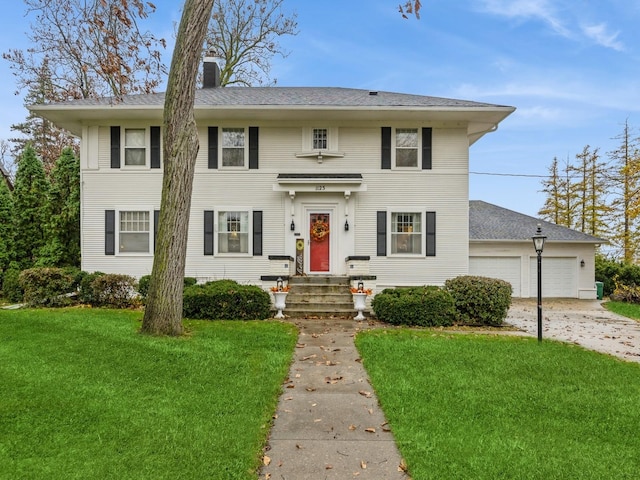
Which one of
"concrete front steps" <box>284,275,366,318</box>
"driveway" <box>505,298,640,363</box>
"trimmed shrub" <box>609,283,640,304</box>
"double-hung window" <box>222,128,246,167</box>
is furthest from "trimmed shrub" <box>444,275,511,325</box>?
"trimmed shrub" <box>609,283,640,304</box>

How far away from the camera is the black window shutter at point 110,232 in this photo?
1159 cm

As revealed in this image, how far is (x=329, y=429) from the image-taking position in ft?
11.8

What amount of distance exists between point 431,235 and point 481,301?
2.94m

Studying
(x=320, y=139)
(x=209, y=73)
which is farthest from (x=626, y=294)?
(x=209, y=73)

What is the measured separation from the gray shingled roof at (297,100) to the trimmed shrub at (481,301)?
16.4 ft

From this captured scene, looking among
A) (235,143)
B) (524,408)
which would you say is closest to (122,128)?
(235,143)

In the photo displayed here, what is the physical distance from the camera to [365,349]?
6406 mm

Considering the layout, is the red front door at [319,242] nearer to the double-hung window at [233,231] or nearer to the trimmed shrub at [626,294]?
the double-hung window at [233,231]

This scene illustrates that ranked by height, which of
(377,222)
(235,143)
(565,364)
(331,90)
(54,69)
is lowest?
(565,364)

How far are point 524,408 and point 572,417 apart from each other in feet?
1.36

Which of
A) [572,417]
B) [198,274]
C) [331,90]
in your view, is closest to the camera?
[572,417]

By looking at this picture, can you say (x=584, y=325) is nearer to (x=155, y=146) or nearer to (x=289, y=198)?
(x=289, y=198)

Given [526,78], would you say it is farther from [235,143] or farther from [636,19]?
[235,143]

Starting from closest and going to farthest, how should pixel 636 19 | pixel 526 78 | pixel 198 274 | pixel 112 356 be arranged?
pixel 112 356, pixel 198 274, pixel 636 19, pixel 526 78
